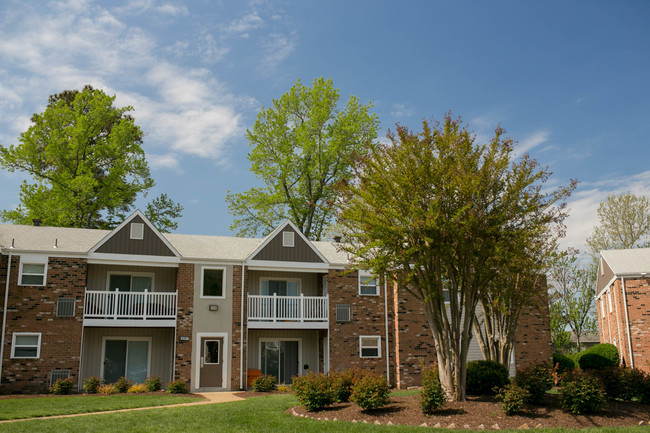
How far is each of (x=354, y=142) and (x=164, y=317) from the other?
18.0 metres

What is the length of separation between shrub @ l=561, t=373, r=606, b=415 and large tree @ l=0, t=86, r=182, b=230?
26645 millimetres

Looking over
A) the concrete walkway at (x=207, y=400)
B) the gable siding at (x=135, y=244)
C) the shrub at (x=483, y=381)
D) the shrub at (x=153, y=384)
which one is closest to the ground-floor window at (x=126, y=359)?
the shrub at (x=153, y=384)

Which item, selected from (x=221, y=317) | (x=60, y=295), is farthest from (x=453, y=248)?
(x=60, y=295)

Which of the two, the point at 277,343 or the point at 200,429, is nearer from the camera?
the point at 200,429

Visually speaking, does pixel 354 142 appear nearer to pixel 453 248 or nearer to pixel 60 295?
pixel 60 295

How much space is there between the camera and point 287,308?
24.0 m

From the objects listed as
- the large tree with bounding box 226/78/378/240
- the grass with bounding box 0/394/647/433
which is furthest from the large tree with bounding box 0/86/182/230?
the grass with bounding box 0/394/647/433

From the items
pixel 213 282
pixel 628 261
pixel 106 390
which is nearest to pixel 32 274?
pixel 106 390

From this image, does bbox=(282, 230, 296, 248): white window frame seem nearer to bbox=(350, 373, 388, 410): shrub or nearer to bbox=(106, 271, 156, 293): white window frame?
bbox=(106, 271, 156, 293): white window frame

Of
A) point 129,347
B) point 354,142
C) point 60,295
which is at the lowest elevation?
point 129,347

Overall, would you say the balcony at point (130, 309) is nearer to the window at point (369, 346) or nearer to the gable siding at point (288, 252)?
the gable siding at point (288, 252)

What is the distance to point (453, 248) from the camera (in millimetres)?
14086

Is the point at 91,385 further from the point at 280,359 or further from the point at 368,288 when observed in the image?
the point at 368,288

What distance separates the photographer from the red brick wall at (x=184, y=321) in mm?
21836
